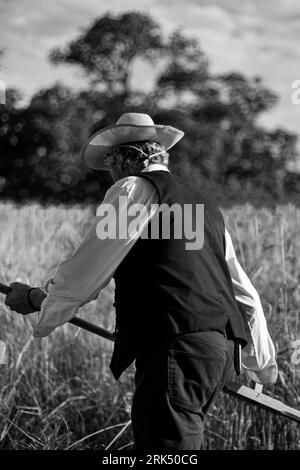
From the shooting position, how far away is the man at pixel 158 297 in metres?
2.80

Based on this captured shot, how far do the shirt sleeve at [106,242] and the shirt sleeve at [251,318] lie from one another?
1.52 feet

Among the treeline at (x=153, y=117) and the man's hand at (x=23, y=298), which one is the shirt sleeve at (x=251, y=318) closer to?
the man's hand at (x=23, y=298)

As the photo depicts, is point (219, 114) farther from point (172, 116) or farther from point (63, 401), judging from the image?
point (63, 401)

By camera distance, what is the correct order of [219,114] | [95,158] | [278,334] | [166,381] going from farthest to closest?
[219,114] < [278,334] < [95,158] < [166,381]

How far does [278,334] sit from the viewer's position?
471 cm

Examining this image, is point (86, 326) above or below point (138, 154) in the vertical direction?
below

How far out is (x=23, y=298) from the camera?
3.17 metres

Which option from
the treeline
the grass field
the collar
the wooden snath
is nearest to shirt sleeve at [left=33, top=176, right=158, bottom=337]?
the collar

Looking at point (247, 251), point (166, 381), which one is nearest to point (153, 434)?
point (166, 381)

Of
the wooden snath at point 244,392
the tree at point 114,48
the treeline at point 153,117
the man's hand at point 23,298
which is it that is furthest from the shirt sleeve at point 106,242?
the tree at point 114,48

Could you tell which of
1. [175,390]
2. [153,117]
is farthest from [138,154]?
[153,117]

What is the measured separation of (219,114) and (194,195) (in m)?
34.2

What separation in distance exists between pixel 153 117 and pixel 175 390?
29.2 meters

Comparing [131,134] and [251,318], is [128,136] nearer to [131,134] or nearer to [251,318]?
[131,134]
